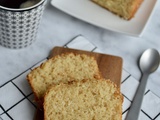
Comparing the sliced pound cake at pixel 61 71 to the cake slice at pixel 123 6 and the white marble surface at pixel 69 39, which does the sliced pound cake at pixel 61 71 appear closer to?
the white marble surface at pixel 69 39

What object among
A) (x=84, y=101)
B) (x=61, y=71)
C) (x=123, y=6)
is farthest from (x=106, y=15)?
(x=84, y=101)

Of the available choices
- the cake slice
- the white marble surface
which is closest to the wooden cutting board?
the white marble surface

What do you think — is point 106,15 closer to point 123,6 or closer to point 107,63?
point 123,6

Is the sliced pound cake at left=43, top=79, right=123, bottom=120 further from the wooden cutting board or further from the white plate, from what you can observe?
the white plate

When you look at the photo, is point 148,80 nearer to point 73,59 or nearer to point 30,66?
point 73,59

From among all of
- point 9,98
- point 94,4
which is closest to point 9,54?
point 9,98

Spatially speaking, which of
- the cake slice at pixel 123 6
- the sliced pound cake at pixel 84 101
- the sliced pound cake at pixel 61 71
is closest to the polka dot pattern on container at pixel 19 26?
the sliced pound cake at pixel 61 71
